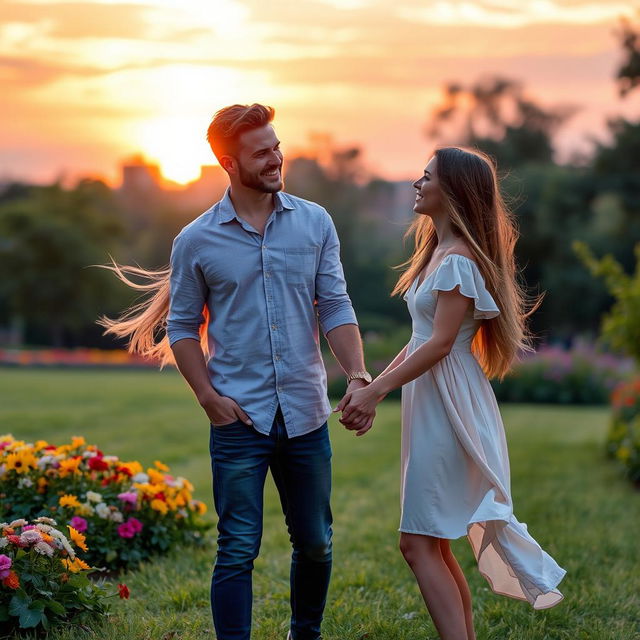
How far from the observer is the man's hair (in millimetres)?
3541

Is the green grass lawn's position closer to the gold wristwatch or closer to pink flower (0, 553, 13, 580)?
pink flower (0, 553, 13, 580)

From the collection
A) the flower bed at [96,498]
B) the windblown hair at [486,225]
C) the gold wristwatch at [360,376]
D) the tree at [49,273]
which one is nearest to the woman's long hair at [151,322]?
the gold wristwatch at [360,376]

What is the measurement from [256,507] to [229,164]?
127 cm

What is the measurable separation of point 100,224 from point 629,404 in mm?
43620

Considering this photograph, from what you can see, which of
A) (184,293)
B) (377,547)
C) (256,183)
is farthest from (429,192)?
(377,547)

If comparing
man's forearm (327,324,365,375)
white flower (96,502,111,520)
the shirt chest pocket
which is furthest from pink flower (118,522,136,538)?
the shirt chest pocket

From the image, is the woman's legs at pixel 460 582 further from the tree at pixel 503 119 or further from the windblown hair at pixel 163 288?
the tree at pixel 503 119

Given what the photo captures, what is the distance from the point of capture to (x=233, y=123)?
3.54 meters

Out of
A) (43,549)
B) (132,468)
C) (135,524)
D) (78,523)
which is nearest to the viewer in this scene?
(43,549)

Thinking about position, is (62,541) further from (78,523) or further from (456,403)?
(456,403)

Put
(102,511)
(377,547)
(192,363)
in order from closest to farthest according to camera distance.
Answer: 1. (192,363)
2. (102,511)
3. (377,547)

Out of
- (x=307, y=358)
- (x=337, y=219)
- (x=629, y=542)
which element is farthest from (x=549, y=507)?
(x=337, y=219)

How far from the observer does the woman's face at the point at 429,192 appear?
3666 mm

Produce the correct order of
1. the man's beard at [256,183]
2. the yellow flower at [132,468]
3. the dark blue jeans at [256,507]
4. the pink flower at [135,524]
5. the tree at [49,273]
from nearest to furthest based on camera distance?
the dark blue jeans at [256,507]
the man's beard at [256,183]
the pink flower at [135,524]
the yellow flower at [132,468]
the tree at [49,273]
